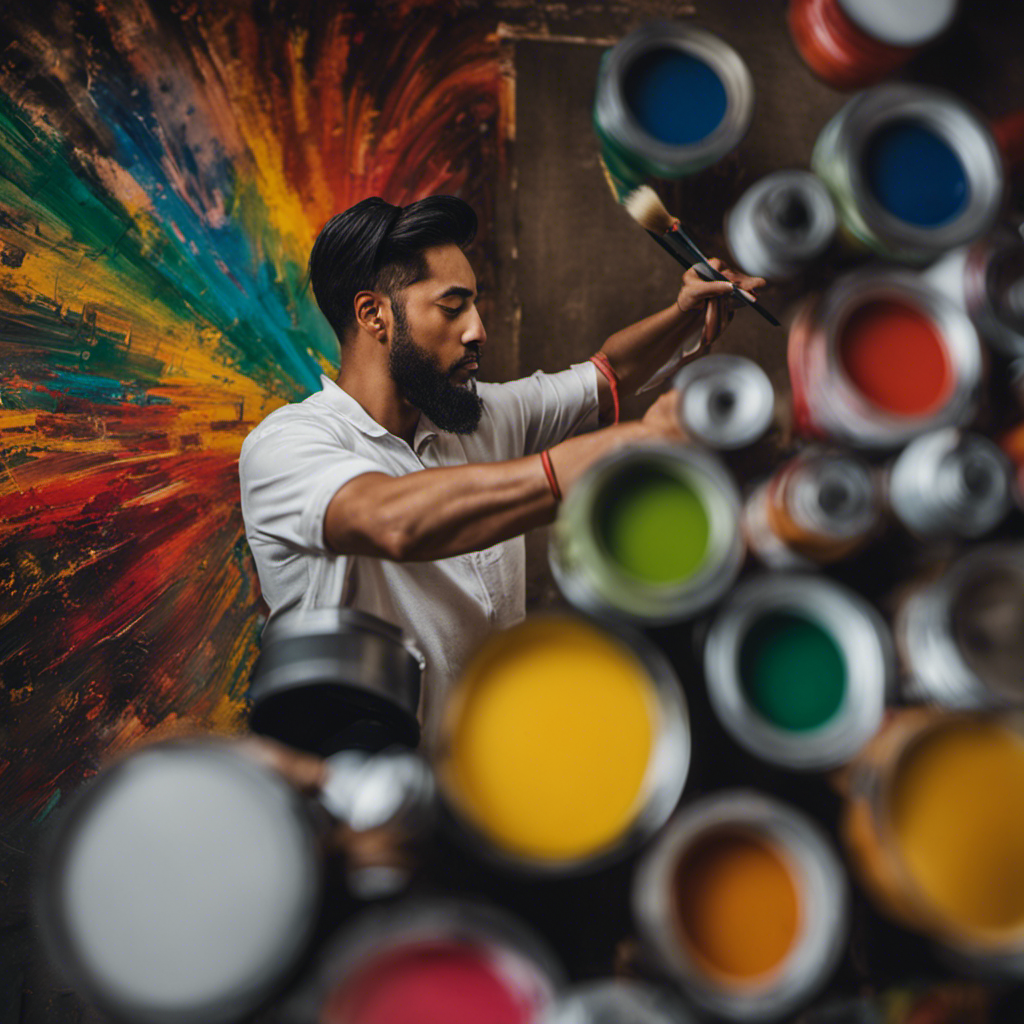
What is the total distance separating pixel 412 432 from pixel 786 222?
142cm

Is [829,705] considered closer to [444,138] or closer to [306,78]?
[444,138]

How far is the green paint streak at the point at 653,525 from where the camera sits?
118 centimetres

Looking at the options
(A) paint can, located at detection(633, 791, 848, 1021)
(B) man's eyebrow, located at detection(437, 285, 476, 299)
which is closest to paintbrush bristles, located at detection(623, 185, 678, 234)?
(B) man's eyebrow, located at detection(437, 285, 476, 299)

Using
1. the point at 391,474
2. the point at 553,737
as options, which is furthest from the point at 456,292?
the point at 553,737

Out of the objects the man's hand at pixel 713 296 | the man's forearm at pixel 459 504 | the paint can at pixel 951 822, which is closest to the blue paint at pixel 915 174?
the man's hand at pixel 713 296

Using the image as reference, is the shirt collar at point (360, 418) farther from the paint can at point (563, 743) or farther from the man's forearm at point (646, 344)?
the paint can at point (563, 743)

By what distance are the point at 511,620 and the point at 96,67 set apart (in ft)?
7.86

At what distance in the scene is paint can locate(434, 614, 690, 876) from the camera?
1.05 meters

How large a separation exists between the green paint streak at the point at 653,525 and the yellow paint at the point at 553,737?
15 cm

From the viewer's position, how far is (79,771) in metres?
2.41

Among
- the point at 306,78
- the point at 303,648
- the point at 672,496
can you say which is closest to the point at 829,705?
the point at 672,496


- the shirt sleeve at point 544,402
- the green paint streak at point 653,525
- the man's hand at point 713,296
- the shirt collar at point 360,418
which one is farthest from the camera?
the shirt sleeve at point 544,402

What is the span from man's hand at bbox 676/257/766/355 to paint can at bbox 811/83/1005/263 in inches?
19.5

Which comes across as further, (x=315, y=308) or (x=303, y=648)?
(x=315, y=308)
